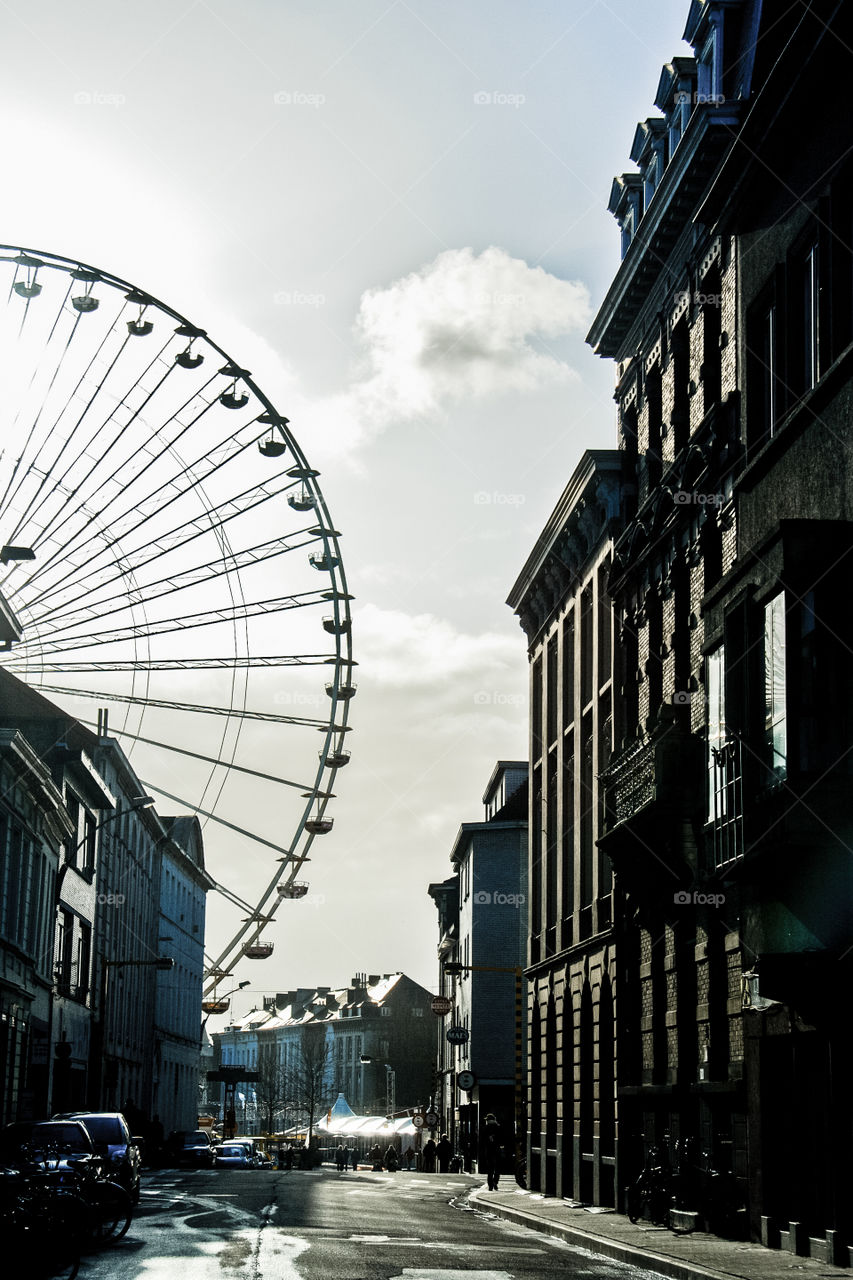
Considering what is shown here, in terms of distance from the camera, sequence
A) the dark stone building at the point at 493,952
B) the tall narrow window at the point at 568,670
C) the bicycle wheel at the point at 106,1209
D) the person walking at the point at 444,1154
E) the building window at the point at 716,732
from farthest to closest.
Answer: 1. the dark stone building at the point at 493,952
2. the person walking at the point at 444,1154
3. the tall narrow window at the point at 568,670
4. the building window at the point at 716,732
5. the bicycle wheel at the point at 106,1209

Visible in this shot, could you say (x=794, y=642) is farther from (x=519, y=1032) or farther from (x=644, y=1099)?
(x=519, y=1032)

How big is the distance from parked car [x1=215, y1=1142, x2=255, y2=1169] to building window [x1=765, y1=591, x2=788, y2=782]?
52419 millimetres

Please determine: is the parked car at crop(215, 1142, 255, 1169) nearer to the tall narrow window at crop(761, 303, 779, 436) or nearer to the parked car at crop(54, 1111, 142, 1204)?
the parked car at crop(54, 1111, 142, 1204)

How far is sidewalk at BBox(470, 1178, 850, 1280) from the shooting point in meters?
18.3

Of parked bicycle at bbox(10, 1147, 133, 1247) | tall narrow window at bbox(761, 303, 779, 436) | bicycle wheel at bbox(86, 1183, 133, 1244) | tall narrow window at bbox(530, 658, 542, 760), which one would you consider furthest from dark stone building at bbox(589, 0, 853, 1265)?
tall narrow window at bbox(530, 658, 542, 760)

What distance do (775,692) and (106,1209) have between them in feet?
35.9

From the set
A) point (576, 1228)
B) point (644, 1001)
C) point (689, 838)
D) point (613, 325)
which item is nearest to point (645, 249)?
point (613, 325)

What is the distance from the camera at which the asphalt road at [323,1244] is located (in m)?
17.4

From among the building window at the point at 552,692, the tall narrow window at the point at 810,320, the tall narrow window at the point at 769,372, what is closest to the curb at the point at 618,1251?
the tall narrow window at the point at 810,320

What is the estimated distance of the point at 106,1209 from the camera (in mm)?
21328

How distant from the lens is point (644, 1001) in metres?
32.0

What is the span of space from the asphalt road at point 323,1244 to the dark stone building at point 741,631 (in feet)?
11.3

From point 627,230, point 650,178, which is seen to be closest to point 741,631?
point 650,178

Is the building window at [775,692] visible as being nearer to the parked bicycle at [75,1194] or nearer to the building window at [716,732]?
the building window at [716,732]
